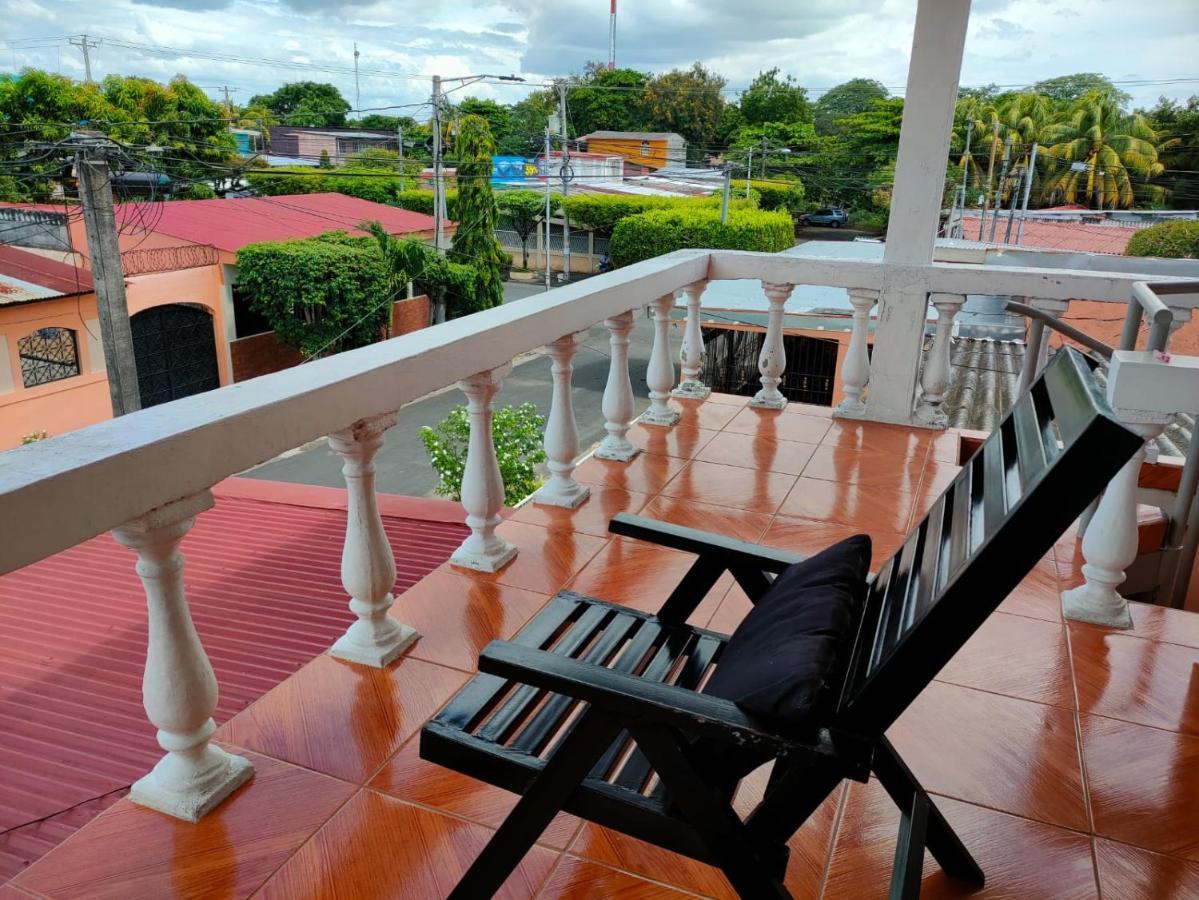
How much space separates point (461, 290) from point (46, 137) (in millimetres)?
10518

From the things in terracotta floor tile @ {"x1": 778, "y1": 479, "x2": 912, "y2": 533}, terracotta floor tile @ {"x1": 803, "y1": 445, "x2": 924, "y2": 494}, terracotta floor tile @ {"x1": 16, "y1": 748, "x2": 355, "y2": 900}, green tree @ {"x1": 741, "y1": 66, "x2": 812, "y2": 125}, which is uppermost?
green tree @ {"x1": 741, "y1": 66, "x2": 812, "y2": 125}

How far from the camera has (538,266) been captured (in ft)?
87.8

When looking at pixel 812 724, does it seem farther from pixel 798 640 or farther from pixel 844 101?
pixel 844 101

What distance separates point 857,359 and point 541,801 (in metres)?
3.34

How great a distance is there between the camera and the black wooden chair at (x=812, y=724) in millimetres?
1038

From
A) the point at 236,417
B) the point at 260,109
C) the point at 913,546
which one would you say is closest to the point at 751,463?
the point at 913,546

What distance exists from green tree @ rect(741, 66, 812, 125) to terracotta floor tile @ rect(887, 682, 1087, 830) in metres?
24.0

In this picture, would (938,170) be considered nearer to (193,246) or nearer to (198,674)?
(198,674)

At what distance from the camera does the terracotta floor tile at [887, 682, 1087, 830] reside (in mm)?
1738

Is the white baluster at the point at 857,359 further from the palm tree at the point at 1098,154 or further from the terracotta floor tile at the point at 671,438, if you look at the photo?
the palm tree at the point at 1098,154

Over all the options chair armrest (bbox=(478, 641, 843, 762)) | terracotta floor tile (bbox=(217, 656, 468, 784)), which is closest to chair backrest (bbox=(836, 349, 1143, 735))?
chair armrest (bbox=(478, 641, 843, 762))

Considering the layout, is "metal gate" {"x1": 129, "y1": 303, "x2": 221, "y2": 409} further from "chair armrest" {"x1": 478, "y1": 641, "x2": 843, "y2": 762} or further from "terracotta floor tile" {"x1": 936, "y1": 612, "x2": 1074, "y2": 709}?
"chair armrest" {"x1": 478, "y1": 641, "x2": 843, "y2": 762}

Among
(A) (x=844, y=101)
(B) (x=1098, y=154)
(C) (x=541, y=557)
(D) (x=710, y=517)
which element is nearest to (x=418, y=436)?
(D) (x=710, y=517)

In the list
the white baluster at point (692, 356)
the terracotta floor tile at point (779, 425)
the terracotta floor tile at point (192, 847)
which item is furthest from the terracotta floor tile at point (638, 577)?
the white baluster at point (692, 356)
